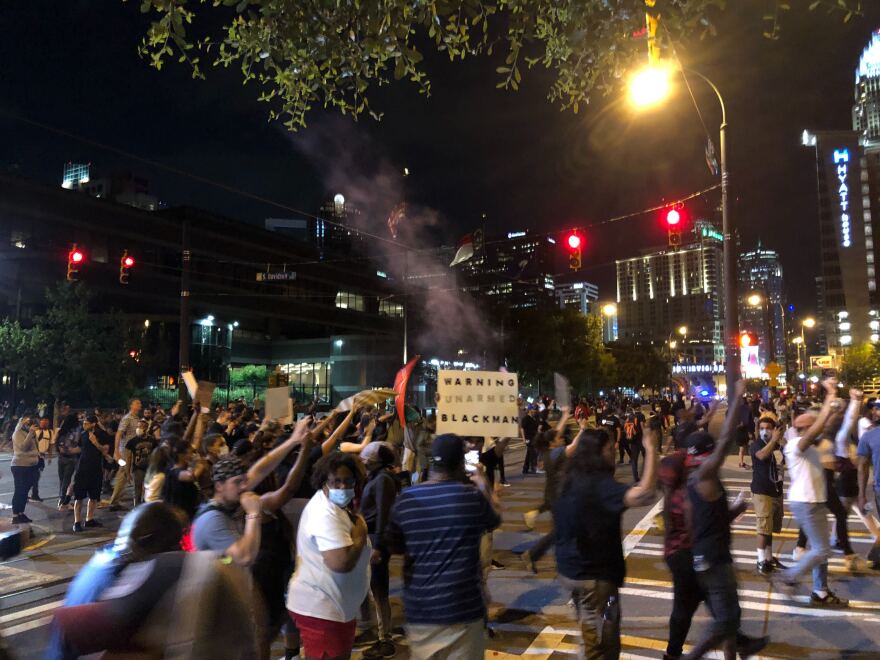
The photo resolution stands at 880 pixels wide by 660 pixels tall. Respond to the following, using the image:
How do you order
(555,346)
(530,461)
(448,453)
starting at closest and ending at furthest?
(448,453) < (530,461) < (555,346)

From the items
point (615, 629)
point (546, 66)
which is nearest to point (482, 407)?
point (615, 629)

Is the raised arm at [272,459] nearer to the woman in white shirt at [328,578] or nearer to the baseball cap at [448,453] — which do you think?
the woman in white shirt at [328,578]

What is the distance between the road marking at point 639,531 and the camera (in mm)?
8922

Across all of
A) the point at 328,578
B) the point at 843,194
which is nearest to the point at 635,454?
the point at 328,578

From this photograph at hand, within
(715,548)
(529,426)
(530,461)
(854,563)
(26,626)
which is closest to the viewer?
(715,548)

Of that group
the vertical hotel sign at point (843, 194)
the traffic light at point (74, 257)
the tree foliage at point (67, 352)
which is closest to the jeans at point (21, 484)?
the traffic light at point (74, 257)

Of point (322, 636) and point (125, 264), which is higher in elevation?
point (125, 264)

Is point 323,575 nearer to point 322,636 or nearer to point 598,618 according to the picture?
point 322,636

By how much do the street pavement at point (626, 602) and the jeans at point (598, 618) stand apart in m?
1.27

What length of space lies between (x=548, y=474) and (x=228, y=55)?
5.45m

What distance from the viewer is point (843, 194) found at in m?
132

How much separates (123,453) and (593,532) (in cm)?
938

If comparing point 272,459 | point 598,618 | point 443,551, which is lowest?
point 598,618

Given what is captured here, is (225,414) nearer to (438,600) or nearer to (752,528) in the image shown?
(752,528)
